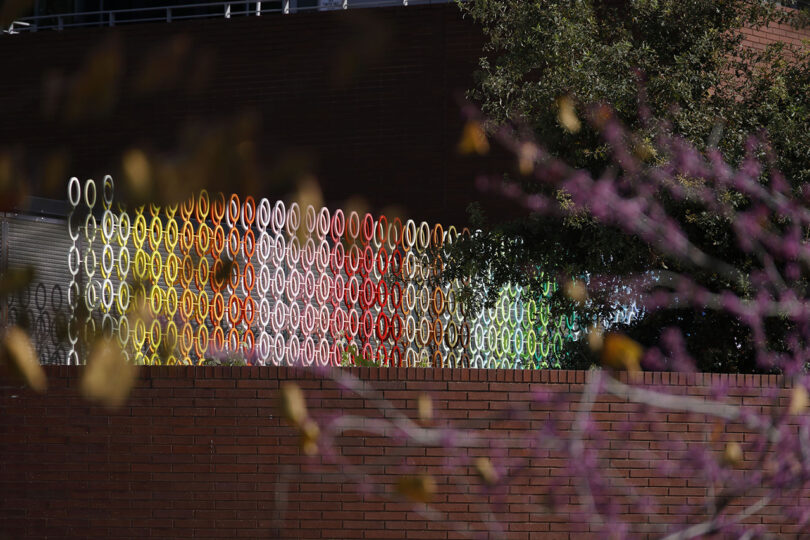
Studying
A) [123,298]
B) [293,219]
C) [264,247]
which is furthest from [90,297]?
[293,219]

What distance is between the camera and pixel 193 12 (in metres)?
21.7

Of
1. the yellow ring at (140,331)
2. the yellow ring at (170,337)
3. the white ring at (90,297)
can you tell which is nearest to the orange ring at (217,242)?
the yellow ring at (170,337)

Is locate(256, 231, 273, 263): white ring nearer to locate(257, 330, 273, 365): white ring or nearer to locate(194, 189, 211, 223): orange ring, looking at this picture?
locate(194, 189, 211, 223): orange ring

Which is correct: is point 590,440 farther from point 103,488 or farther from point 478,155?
point 478,155

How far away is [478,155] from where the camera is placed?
17984 millimetres

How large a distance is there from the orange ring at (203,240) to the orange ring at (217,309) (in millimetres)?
381

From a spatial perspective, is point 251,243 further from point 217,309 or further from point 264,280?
point 217,309

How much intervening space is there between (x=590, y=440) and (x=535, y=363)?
566 centimetres

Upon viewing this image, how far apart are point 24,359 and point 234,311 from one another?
2.11 meters

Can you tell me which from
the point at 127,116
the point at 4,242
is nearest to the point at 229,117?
the point at 127,116

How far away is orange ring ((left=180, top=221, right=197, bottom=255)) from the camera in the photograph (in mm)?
9922

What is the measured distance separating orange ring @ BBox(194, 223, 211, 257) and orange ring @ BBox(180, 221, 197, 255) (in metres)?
0.06

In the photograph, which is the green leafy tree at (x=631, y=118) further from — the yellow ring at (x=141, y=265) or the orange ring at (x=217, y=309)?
the yellow ring at (x=141, y=265)

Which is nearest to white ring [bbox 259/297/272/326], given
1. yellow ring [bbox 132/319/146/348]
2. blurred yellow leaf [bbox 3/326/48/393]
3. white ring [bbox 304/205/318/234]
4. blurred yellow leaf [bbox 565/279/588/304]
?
white ring [bbox 304/205/318/234]
